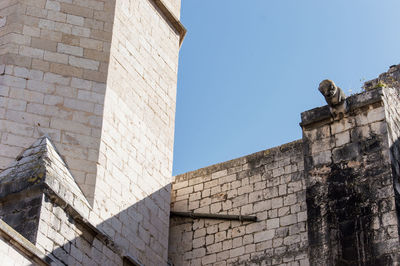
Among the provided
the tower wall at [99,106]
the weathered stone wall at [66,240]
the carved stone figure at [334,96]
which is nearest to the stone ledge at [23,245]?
the weathered stone wall at [66,240]

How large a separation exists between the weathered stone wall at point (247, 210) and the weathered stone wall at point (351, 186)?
858 millimetres

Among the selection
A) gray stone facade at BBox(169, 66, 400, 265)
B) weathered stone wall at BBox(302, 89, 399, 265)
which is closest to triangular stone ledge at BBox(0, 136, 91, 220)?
gray stone facade at BBox(169, 66, 400, 265)

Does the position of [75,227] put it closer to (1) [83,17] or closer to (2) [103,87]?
(2) [103,87]

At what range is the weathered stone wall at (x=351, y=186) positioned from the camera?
921 cm

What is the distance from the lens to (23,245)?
8.06 meters

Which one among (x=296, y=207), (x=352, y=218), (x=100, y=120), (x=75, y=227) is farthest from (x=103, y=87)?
(x=352, y=218)

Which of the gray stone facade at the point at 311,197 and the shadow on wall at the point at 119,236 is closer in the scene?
the shadow on wall at the point at 119,236

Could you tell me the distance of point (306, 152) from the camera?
1046 cm

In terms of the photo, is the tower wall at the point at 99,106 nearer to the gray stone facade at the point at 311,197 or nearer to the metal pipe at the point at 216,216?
the metal pipe at the point at 216,216

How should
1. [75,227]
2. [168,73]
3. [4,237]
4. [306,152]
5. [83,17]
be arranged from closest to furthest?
1. [4,237]
2. [75,227]
3. [306,152]
4. [83,17]
5. [168,73]

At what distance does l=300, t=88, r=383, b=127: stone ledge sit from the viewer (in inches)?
404

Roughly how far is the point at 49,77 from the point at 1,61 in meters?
0.66

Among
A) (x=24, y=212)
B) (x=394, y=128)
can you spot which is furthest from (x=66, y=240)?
(x=394, y=128)

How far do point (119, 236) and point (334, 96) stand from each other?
10.8ft
